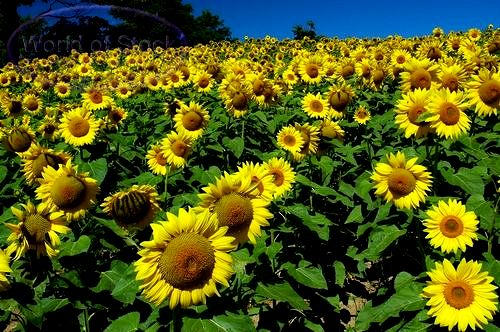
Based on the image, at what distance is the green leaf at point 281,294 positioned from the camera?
299 cm

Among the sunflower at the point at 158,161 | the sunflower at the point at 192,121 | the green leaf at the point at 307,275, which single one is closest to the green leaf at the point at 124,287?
the green leaf at the point at 307,275

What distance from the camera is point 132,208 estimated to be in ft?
11.1

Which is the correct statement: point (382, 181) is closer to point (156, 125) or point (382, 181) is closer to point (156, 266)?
point (156, 266)

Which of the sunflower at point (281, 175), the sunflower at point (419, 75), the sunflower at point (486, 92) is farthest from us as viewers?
the sunflower at point (419, 75)

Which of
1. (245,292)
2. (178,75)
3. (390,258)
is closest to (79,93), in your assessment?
(178,75)

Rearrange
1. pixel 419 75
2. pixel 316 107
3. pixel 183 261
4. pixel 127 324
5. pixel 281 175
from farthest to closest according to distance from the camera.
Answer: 1. pixel 316 107
2. pixel 419 75
3. pixel 281 175
4. pixel 127 324
5. pixel 183 261

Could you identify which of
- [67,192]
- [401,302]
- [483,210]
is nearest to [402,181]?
[483,210]

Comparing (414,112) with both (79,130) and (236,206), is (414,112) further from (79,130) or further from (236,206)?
(79,130)

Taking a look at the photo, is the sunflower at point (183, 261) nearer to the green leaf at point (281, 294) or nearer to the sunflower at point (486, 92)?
the green leaf at point (281, 294)

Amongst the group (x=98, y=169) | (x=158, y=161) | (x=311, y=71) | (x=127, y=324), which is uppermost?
(x=311, y=71)

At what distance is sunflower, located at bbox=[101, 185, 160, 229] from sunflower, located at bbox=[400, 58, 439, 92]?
325 centimetres

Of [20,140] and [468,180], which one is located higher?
[468,180]

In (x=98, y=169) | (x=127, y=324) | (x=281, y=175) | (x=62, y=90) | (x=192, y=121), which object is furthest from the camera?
(x=62, y=90)

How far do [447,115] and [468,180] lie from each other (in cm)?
55
